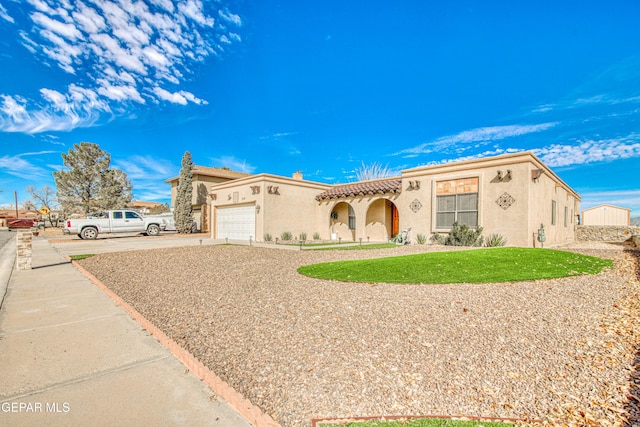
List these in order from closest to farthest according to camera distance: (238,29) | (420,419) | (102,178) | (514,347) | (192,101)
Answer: (420,419) → (514,347) → (238,29) → (192,101) → (102,178)

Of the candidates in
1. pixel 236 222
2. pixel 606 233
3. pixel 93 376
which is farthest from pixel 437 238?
pixel 606 233

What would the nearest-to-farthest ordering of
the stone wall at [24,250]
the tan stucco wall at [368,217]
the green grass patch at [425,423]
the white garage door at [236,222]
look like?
the green grass patch at [425,423]
the stone wall at [24,250]
the tan stucco wall at [368,217]
the white garage door at [236,222]

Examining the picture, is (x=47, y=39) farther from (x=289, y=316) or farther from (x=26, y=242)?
(x=289, y=316)

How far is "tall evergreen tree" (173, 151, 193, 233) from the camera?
26047mm

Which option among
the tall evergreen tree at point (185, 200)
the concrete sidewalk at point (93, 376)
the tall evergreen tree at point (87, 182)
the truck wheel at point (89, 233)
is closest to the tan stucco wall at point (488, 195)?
the concrete sidewalk at point (93, 376)

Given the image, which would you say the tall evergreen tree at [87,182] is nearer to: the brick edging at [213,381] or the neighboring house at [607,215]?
the brick edging at [213,381]

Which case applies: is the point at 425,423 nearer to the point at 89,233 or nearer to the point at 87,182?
the point at 89,233

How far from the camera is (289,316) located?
4.62 meters

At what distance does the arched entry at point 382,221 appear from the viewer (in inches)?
719

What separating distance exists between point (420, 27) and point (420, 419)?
17.9 metres

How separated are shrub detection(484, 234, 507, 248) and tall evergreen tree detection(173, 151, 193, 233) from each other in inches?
897

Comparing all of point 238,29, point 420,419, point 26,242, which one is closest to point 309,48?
point 238,29

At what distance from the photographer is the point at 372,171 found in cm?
3947

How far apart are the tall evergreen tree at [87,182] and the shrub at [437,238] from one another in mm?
35029
